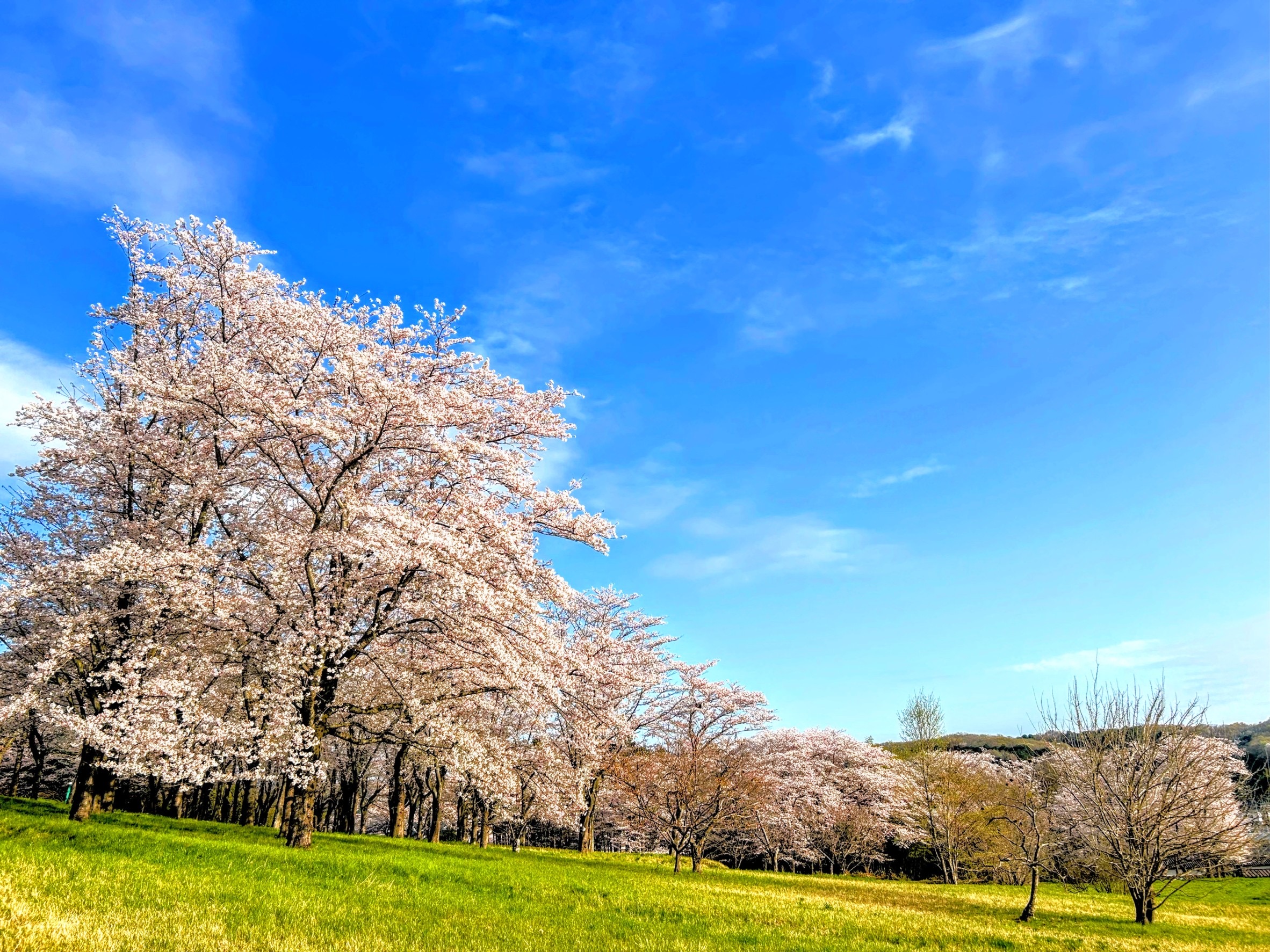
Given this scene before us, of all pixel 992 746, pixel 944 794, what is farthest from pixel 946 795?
pixel 992 746

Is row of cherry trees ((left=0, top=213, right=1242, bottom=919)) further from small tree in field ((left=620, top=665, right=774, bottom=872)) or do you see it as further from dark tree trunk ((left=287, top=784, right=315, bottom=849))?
small tree in field ((left=620, top=665, right=774, bottom=872))

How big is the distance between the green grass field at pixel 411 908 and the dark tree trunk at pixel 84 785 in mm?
975

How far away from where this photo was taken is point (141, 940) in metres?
7.73

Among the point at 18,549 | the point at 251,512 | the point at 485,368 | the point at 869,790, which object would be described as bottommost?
the point at 869,790

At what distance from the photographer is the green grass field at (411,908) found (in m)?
8.77

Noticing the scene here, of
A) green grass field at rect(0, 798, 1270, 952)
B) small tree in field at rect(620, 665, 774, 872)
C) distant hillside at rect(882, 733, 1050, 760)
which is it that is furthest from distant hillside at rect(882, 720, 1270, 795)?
green grass field at rect(0, 798, 1270, 952)

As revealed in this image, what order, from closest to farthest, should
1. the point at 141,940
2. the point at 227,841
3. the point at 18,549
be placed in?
1. the point at 141,940
2. the point at 227,841
3. the point at 18,549

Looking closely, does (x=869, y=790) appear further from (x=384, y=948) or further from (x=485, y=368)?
(x=384, y=948)

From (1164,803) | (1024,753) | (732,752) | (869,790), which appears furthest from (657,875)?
(1024,753)

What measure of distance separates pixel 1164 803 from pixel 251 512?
3303 centimetres

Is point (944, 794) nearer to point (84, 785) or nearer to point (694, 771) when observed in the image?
point (694, 771)

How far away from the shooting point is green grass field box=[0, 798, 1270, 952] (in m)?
8.77

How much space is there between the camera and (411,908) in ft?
39.6

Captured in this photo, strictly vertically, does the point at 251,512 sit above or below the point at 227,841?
above
